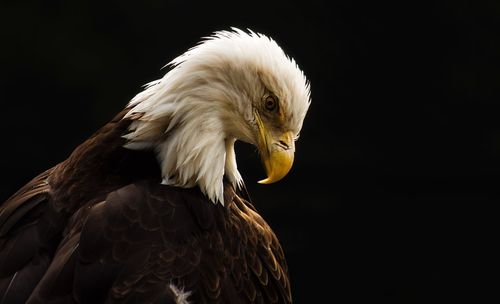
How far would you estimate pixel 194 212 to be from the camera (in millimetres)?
3066

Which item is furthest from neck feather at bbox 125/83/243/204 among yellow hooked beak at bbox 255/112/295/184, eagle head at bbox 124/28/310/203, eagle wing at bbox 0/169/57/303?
eagle wing at bbox 0/169/57/303

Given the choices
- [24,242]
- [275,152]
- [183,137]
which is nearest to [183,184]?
[183,137]

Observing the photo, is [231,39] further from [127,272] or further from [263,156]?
[127,272]

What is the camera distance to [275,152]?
3.13m

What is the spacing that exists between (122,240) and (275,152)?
0.51m

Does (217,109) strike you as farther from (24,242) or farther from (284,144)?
(24,242)

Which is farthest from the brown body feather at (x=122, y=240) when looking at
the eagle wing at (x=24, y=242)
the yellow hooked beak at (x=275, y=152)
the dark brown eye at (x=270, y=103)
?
the dark brown eye at (x=270, y=103)

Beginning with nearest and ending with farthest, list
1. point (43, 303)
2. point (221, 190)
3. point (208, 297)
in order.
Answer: point (43, 303) < point (208, 297) < point (221, 190)

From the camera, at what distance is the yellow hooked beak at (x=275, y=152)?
3109 millimetres

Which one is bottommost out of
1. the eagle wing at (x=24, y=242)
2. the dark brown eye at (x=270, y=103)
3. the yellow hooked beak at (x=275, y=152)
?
the eagle wing at (x=24, y=242)

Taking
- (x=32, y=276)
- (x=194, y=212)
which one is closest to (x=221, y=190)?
(x=194, y=212)

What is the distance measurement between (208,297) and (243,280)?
0.16 m

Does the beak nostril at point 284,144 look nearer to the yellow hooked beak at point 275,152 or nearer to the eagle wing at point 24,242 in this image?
the yellow hooked beak at point 275,152

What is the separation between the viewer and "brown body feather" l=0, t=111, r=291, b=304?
9.39ft
